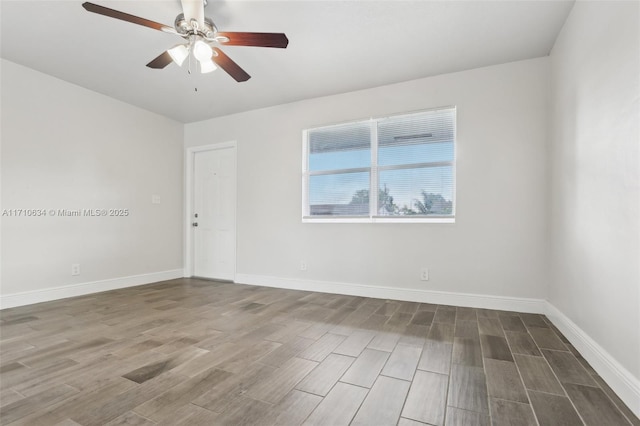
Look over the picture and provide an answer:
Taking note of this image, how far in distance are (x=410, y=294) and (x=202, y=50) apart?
3.14m

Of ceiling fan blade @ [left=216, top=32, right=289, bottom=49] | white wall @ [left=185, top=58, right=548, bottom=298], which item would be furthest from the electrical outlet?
ceiling fan blade @ [left=216, top=32, right=289, bottom=49]

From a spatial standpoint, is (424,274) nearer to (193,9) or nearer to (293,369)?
(293,369)

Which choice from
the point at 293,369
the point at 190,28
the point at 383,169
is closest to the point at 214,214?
the point at 383,169

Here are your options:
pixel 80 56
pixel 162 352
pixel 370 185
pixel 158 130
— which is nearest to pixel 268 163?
pixel 370 185

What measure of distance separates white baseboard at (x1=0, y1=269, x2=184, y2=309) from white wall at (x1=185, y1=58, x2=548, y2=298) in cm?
157

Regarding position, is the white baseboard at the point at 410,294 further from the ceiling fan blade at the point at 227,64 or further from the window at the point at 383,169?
the ceiling fan blade at the point at 227,64

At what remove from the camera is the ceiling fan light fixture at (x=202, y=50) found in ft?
7.47

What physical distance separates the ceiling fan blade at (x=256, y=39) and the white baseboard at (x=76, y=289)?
3.48m

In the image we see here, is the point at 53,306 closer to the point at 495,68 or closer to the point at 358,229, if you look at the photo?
the point at 358,229

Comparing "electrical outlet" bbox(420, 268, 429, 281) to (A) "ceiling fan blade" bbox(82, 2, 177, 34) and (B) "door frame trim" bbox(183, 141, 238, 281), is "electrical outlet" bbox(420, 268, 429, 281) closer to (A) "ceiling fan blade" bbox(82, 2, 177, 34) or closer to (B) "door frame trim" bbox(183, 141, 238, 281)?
(A) "ceiling fan blade" bbox(82, 2, 177, 34)

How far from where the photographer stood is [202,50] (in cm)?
232

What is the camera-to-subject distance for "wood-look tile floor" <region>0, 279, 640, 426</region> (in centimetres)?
147

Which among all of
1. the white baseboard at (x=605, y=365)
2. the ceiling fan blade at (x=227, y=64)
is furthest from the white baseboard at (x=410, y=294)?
the ceiling fan blade at (x=227, y=64)

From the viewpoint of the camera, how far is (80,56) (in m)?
3.10
